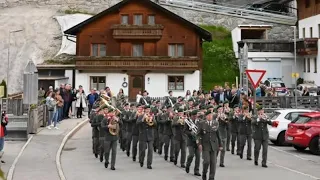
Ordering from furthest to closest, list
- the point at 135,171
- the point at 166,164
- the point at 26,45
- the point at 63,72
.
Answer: the point at 26,45, the point at 63,72, the point at 166,164, the point at 135,171

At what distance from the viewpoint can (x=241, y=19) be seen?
197 feet

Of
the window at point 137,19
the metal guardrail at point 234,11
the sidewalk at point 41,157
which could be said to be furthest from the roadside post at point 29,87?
the metal guardrail at point 234,11

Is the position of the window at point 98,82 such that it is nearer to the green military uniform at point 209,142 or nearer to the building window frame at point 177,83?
the building window frame at point 177,83

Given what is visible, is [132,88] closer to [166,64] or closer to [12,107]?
[166,64]

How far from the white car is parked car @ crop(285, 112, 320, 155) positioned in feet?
5.38

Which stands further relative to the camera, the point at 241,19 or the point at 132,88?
the point at 241,19

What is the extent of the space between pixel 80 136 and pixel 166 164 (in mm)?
8261

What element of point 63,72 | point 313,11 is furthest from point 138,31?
point 313,11

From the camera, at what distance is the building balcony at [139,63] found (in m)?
44.8

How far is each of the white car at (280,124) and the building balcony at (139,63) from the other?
23.9 meters

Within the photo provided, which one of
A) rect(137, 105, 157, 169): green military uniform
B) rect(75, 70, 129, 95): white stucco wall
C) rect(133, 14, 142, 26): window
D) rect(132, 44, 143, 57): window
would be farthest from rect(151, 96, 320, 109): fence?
rect(137, 105, 157, 169): green military uniform

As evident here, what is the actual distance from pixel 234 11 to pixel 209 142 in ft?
165

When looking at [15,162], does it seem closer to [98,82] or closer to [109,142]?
[109,142]

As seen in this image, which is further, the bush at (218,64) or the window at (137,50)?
the bush at (218,64)
